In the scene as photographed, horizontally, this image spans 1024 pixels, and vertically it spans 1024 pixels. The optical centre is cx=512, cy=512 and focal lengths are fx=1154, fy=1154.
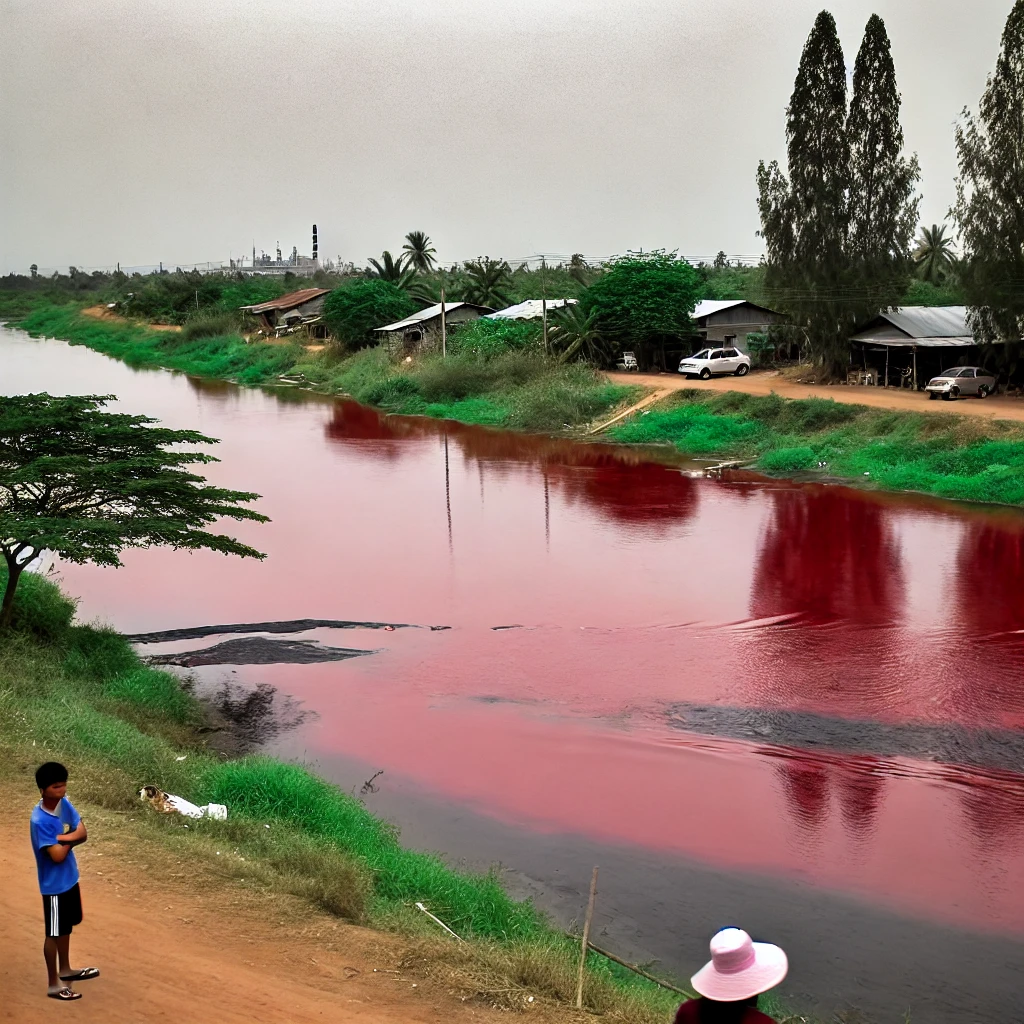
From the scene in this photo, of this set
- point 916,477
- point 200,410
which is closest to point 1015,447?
point 916,477

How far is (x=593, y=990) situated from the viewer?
632 centimetres

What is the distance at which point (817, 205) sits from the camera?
3347 centimetres

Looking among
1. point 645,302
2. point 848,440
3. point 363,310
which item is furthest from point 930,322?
point 363,310

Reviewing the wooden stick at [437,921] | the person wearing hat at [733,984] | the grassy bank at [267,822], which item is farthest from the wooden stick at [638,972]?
the person wearing hat at [733,984]

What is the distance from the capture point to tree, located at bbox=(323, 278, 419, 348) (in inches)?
1955

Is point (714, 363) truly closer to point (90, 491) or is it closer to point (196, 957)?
point (90, 491)

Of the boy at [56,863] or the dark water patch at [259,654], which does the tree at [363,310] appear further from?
the boy at [56,863]

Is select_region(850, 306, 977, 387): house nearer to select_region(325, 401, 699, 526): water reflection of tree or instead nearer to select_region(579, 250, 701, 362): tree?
select_region(579, 250, 701, 362): tree

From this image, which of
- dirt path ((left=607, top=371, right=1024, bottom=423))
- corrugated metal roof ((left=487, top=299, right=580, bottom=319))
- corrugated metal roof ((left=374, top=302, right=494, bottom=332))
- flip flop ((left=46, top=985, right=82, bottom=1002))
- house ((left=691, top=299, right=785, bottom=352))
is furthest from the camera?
corrugated metal roof ((left=374, top=302, right=494, bottom=332))

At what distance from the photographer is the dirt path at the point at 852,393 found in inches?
1090

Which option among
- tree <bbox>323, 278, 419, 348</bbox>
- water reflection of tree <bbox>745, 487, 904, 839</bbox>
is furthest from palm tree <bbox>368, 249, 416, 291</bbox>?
water reflection of tree <bbox>745, 487, 904, 839</bbox>

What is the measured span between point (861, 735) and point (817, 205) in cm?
2491

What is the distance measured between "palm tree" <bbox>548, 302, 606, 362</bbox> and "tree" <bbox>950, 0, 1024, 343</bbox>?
43.9 ft

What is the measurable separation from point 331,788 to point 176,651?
5465 mm
